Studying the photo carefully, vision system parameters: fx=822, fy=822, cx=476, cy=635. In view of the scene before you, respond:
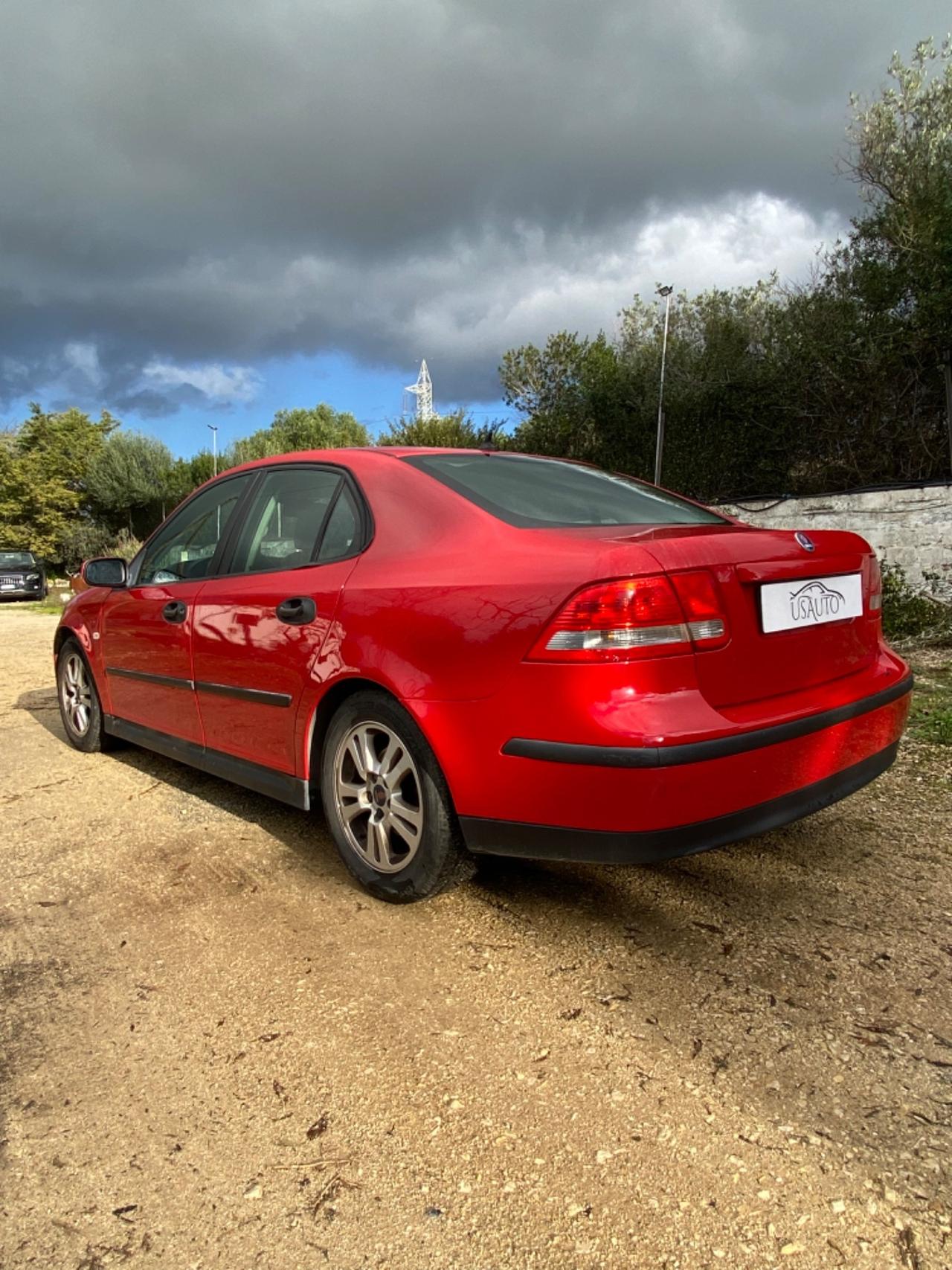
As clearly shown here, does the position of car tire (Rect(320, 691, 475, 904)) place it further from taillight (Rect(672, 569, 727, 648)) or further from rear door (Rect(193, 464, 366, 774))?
taillight (Rect(672, 569, 727, 648))

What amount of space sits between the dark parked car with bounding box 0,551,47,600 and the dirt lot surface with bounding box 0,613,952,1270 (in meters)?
24.5

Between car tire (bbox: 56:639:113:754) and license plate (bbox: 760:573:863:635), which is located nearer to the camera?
license plate (bbox: 760:573:863:635)

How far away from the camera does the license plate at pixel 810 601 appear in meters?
2.26

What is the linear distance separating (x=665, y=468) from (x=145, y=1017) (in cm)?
1315

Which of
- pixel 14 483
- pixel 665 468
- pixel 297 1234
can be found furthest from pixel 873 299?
pixel 14 483

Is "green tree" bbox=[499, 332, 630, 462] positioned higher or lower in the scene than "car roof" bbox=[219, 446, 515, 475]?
higher

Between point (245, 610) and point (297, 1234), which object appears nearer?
point (297, 1234)

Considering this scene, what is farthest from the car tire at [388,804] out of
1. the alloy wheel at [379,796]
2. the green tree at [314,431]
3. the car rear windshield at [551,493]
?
the green tree at [314,431]

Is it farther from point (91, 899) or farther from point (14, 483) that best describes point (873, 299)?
point (14, 483)

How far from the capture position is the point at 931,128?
1116 cm

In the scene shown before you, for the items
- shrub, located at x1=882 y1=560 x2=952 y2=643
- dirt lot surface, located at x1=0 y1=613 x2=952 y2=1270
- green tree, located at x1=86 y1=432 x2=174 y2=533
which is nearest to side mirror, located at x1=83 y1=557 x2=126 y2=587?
dirt lot surface, located at x1=0 y1=613 x2=952 y2=1270

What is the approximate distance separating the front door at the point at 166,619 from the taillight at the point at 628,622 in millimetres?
2005

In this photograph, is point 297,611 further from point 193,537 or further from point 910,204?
point 910,204

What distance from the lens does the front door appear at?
357 cm
